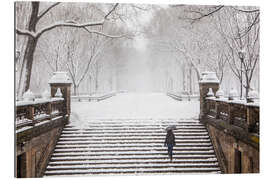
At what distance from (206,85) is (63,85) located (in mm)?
4533

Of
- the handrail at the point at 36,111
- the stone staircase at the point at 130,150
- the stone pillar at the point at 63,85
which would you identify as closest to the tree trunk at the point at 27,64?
the handrail at the point at 36,111

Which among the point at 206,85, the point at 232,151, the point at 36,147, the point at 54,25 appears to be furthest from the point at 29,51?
the point at 232,151

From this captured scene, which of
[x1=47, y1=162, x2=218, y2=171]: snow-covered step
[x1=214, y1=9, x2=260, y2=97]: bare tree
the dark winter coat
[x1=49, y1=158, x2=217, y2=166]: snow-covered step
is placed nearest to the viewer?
[x1=47, y1=162, x2=218, y2=171]: snow-covered step

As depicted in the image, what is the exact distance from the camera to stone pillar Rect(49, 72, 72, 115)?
747cm

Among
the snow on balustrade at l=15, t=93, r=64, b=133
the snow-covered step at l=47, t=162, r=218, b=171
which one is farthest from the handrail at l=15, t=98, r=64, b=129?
the snow-covered step at l=47, t=162, r=218, b=171

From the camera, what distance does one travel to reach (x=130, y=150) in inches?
256

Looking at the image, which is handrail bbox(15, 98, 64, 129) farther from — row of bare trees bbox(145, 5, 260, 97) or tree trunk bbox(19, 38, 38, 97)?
row of bare trees bbox(145, 5, 260, 97)

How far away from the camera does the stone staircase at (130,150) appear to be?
6012 mm

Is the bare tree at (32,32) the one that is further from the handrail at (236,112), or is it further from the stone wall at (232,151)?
the stone wall at (232,151)

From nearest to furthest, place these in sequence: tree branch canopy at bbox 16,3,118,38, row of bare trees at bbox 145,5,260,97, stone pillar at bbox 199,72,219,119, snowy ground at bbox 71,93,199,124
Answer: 1. tree branch canopy at bbox 16,3,118,38
2. row of bare trees at bbox 145,5,260,97
3. stone pillar at bbox 199,72,219,119
4. snowy ground at bbox 71,93,199,124

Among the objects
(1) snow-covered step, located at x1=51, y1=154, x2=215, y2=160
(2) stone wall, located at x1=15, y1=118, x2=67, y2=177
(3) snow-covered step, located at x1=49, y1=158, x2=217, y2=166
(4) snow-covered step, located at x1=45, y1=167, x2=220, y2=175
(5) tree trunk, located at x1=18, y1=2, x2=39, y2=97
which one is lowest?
(4) snow-covered step, located at x1=45, y1=167, x2=220, y2=175

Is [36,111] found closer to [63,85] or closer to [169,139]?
[63,85]

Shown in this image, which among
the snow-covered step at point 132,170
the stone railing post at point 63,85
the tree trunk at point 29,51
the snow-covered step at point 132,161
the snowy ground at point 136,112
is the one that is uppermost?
the tree trunk at point 29,51

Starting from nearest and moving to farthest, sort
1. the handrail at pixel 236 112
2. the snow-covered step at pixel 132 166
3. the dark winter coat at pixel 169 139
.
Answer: the handrail at pixel 236 112, the snow-covered step at pixel 132 166, the dark winter coat at pixel 169 139
